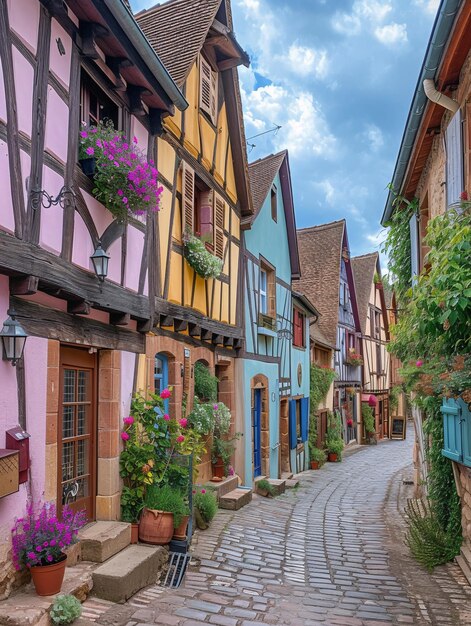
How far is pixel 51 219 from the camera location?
4371mm

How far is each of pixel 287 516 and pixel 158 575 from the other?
401cm

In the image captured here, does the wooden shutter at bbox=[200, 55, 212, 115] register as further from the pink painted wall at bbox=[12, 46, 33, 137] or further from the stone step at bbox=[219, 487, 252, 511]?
the stone step at bbox=[219, 487, 252, 511]

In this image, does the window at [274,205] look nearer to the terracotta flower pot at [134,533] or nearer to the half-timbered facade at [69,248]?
the half-timbered facade at [69,248]

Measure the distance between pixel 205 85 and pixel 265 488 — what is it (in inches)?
272

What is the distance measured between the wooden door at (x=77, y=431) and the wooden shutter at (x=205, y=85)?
446 centimetres

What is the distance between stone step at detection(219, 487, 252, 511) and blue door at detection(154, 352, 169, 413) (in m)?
2.05

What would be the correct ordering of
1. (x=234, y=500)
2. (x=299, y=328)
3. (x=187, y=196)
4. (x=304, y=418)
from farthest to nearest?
(x=299, y=328), (x=304, y=418), (x=234, y=500), (x=187, y=196)

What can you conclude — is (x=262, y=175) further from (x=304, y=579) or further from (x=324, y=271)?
(x=304, y=579)

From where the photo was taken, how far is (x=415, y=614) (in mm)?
4684

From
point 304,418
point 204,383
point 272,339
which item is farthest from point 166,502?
point 304,418

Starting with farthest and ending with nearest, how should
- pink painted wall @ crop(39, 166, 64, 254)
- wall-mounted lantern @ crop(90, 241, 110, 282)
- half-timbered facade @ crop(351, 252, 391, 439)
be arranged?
half-timbered facade @ crop(351, 252, 391, 439)
wall-mounted lantern @ crop(90, 241, 110, 282)
pink painted wall @ crop(39, 166, 64, 254)

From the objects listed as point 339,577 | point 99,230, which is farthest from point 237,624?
point 99,230

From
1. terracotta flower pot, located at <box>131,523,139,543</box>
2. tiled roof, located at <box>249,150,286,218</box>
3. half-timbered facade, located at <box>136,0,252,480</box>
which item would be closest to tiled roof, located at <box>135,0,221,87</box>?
half-timbered facade, located at <box>136,0,252,480</box>

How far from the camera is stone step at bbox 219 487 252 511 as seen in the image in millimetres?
8414
